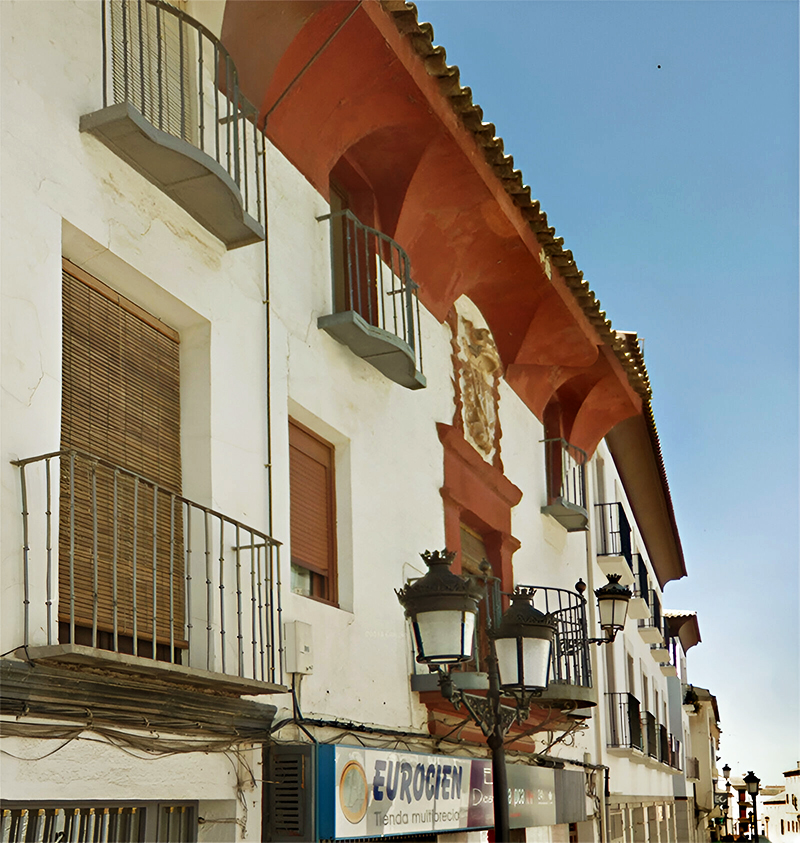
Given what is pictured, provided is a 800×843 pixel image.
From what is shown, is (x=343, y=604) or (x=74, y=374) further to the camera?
(x=343, y=604)

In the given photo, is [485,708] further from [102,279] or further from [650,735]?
[650,735]

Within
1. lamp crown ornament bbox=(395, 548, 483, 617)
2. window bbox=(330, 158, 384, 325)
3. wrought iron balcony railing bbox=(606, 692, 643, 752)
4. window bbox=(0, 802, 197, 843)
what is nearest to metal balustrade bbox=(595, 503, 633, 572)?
wrought iron balcony railing bbox=(606, 692, 643, 752)

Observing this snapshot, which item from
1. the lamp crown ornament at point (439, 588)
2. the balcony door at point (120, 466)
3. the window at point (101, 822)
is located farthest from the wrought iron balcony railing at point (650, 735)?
the balcony door at point (120, 466)

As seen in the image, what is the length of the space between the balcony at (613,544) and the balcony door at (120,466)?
34.6 feet

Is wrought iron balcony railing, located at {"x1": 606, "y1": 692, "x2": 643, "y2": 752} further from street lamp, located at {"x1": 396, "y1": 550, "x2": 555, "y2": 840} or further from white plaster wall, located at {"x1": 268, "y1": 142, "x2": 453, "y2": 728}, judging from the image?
street lamp, located at {"x1": 396, "y1": 550, "x2": 555, "y2": 840}

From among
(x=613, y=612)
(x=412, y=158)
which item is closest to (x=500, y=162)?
(x=412, y=158)

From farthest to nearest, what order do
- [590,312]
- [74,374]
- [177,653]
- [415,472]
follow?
[590,312] → [415,472] → [177,653] → [74,374]

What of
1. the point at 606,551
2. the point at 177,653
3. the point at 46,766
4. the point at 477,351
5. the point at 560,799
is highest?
the point at 477,351

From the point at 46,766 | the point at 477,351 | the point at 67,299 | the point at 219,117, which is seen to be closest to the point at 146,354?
the point at 67,299

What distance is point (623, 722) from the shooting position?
1753 cm

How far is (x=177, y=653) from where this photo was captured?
663 centimetres

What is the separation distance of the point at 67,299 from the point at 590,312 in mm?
7835

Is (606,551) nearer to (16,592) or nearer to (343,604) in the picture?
(343,604)

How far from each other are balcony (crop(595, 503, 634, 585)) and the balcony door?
1054 cm
